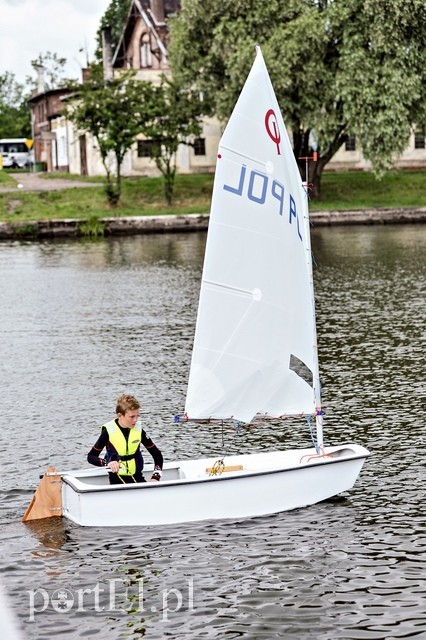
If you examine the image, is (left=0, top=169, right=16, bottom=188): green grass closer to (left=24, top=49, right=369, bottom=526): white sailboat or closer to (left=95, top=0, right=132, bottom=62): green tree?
(left=95, top=0, right=132, bottom=62): green tree

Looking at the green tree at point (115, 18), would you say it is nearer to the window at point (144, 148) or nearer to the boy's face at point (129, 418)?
the window at point (144, 148)

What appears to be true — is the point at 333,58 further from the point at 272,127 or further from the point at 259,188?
the point at 259,188

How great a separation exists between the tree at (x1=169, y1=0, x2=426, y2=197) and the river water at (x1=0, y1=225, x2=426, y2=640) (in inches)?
1221

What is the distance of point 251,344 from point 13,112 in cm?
15887

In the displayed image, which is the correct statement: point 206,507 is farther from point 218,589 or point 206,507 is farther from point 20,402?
point 20,402

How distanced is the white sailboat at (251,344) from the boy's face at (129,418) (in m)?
0.85

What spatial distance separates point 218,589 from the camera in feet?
44.7

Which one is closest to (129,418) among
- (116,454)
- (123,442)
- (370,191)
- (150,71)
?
(123,442)

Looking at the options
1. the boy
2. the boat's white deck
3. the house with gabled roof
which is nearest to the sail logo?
the boy

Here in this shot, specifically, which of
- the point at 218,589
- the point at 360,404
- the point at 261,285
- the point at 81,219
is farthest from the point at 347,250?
the point at 218,589

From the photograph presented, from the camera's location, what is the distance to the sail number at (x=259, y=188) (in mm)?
16016

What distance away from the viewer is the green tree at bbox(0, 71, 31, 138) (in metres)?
157

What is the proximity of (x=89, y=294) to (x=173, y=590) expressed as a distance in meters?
29.4

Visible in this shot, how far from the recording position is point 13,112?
16938 cm
